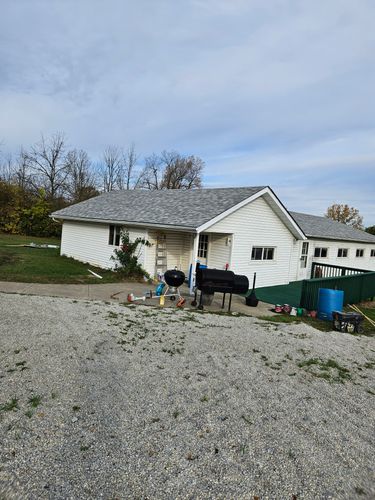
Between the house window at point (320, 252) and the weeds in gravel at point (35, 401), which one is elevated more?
the house window at point (320, 252)

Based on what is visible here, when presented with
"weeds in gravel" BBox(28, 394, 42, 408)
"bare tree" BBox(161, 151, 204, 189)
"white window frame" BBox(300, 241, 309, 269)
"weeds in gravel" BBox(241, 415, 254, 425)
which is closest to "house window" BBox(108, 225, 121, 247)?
"white window frame" BBox(300, 241, 309, 269)

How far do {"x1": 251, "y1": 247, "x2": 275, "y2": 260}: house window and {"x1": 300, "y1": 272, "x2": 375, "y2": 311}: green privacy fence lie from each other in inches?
146

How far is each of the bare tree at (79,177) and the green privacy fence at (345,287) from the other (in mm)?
36647

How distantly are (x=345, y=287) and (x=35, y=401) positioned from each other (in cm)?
1266

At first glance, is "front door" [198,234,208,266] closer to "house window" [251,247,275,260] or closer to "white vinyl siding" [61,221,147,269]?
"house window" [251,247,275,260]

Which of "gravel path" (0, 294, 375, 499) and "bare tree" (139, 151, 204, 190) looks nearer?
"gravel path" (0, 294, 375, 499)

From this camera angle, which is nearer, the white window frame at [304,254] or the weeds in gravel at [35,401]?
the weeds in gravel at [35,401]

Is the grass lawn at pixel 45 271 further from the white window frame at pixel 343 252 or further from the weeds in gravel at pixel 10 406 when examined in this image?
the white window frame at pixel 343 252

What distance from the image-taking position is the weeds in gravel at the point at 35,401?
4.19 m

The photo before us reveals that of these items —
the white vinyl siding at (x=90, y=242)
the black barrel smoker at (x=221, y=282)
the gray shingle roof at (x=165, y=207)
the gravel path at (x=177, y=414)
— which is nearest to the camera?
the gravel path at (x=177, y=414)

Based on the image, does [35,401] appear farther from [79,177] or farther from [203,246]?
[79,177]

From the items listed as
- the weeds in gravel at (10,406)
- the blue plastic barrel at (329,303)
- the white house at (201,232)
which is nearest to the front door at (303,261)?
the white house at (201,232)

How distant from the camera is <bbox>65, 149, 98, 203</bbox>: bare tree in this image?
145 ft

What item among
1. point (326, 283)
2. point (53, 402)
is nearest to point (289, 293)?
point (326, 283)
